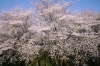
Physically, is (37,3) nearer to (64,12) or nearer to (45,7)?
(45,7)

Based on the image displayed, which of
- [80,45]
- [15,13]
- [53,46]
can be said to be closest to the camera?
[53,46]

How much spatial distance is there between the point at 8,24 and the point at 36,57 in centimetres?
491

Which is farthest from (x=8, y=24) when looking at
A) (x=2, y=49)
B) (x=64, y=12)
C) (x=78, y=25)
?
(x=78, y=25)

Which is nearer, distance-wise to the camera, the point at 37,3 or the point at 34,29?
the point at 34,29

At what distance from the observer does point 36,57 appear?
14.4 metres

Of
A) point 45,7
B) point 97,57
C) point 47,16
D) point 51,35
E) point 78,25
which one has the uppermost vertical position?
point 45,7

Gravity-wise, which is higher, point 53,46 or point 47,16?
point 47,16

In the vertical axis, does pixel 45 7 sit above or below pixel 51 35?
above

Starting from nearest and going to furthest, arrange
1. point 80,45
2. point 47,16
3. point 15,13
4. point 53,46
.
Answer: point 53,46
point 80,45
point 47,16
point 15,13

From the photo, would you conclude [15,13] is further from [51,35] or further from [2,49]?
[51,35]

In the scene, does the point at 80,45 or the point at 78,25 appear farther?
the point at 78,25

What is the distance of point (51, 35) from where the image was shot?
1356 cm

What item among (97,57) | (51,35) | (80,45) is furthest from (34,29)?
(97,57)

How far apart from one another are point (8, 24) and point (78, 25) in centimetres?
798
